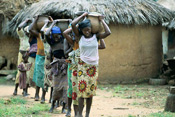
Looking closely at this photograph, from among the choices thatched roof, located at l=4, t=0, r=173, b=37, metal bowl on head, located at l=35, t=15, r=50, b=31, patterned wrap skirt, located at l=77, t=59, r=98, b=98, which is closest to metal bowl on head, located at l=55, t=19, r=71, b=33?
metal bowl on head, located at l=35, t=15, r=50, b=31

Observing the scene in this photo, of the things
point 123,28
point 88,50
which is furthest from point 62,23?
point 123,28

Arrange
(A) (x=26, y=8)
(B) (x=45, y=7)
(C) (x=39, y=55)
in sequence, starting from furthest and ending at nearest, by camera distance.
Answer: (A) (x=26, y=8) < (B) (x=45, y=7) < (C) (x=39, y=55)

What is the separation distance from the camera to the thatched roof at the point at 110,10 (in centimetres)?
1175

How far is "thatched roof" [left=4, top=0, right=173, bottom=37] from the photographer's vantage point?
38.5ft

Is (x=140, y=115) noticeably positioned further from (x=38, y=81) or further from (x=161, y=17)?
(x=161, y=17)

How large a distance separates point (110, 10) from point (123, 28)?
852 mm

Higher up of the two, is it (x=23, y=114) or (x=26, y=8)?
A: (x=26, y=8)

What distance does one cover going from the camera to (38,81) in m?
7.64

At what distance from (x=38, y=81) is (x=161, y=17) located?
649 centimetres

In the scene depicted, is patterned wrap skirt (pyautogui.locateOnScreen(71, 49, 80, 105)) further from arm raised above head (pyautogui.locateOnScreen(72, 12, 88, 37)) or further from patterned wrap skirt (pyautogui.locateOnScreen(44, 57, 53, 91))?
patterned wrap skirt (pyautogui.locateOnScreen(44, 57, 53, 91))

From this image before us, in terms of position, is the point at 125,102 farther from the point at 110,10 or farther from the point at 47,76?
the point at 110,10

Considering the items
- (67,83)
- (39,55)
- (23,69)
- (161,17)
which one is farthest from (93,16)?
(161,17)

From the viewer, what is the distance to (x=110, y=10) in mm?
11953

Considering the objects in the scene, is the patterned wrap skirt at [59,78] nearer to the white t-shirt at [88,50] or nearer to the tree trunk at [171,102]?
the white t-shirt at [88,50]
